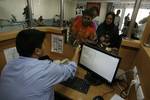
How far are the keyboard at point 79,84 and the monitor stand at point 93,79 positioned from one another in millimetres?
47

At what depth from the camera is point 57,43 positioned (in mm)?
1734

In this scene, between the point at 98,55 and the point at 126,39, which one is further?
the point at 126,39

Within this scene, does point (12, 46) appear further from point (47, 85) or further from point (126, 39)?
point (126, 39)

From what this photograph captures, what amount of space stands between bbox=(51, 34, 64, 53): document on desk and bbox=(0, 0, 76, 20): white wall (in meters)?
3.34

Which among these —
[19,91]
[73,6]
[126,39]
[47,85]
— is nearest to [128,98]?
[126,39]

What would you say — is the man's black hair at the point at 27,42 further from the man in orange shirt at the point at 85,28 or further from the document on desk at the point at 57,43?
the man in orange shirt at the point at 85,28

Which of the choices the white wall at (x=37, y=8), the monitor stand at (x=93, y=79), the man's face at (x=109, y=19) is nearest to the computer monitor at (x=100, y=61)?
the monitor stand at (x=93, y=79)

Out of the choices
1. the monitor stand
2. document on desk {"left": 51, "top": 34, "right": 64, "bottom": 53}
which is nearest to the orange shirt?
document on desk {"left": 51, "top": 34, "right": 64, "bottom": 53}

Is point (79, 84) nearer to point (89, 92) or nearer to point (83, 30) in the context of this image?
point (89, 92)

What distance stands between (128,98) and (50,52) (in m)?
1.15

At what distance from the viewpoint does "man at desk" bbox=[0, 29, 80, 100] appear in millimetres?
823

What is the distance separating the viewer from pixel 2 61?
1.24 meters

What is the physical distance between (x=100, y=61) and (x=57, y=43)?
73cm

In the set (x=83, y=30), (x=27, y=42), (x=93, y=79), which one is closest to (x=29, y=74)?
(x=27, y=42)
